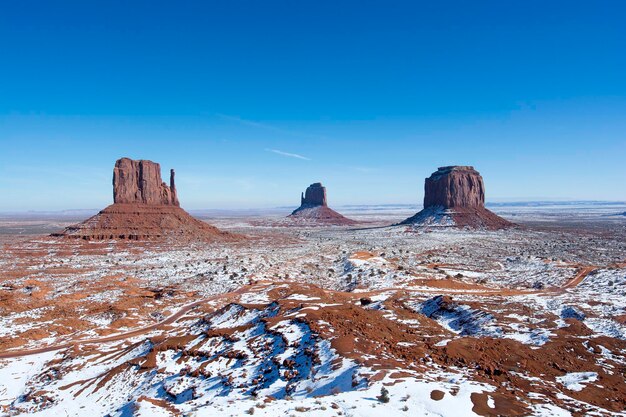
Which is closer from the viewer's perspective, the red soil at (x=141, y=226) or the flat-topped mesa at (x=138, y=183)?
the red soil at (x=141, y=226)

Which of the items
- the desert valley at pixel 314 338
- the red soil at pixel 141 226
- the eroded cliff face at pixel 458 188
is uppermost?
the eroded cliff face at pixel 458 188

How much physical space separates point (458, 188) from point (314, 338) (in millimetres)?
116820

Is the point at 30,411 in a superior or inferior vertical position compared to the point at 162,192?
inferior

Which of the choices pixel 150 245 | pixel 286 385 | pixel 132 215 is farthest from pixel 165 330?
pixel 132 215

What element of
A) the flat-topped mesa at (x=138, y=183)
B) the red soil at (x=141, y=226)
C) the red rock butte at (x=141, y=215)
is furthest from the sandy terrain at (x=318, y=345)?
the flat-topped mesa at (x=138, y=183)

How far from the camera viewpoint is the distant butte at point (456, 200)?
114m

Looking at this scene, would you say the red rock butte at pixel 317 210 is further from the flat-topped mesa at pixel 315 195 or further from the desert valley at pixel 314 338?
the desert valley at pixel 314 338

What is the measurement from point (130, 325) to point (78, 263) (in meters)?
33.8

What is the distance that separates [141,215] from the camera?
84312 millimetres

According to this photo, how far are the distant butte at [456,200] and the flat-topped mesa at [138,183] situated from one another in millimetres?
76438

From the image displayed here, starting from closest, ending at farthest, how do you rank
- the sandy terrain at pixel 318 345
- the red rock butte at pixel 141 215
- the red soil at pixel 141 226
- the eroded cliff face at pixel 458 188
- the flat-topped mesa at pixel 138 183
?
1. the sandy terrain at pixel 318 345
2. the red soil at pixel 141 226
3. the red rock butte at pixel 141 215
4. the flat-topped mesa at pixel 138 183
5. the eroded cliff face at pixel 458 188

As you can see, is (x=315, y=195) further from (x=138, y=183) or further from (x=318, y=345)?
(x=318, y=345)

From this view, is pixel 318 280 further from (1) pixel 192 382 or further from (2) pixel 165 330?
(1) pixel 192 382

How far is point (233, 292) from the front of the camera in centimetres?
3656
